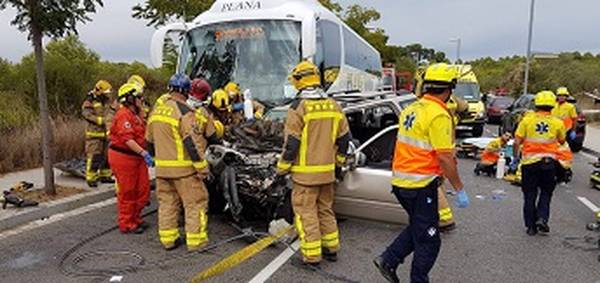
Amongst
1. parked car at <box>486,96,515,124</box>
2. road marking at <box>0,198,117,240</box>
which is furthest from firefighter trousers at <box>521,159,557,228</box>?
parked car at <box>486,96,515,124</box>

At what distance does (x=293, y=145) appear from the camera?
456 cm

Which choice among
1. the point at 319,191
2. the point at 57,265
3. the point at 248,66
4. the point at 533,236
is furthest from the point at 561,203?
the point at 57,265

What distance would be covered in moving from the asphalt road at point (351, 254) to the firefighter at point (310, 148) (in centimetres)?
41

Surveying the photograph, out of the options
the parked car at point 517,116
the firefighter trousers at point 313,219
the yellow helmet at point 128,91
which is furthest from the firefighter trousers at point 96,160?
the parked car at point 517,116

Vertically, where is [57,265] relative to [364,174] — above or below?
below

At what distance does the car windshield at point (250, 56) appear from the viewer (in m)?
8.65

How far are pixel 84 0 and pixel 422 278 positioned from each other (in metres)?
5.75

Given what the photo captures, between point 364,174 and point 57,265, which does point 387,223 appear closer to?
point 364,174

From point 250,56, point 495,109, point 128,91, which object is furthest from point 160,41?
point 495,109

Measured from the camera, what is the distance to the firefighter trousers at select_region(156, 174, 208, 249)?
503cm

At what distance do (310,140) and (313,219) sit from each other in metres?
0.74

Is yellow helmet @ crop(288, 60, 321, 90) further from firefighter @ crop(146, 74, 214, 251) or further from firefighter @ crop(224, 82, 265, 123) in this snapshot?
firefighter @ crop(224, 82, 265, 123)

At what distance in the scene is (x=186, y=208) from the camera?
5043mm

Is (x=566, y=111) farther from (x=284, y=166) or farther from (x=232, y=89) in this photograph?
(x=284, y=166)
